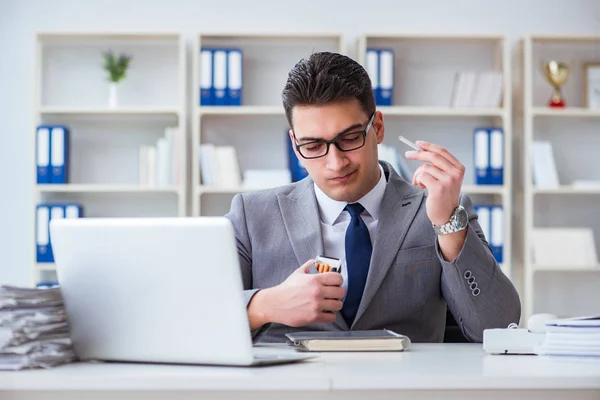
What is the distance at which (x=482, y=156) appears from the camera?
438cm

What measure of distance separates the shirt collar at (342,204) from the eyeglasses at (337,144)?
15 cm

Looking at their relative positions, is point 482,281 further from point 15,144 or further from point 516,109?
point 15,144

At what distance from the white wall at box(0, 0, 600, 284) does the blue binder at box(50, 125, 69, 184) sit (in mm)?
248

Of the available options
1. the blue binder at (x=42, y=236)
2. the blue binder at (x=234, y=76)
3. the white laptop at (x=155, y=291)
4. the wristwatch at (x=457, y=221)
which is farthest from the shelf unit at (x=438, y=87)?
the white laptop at (x=155, y=291)

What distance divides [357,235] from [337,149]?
8.2 inches

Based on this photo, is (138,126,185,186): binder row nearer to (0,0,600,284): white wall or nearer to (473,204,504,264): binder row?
(0,0,600,284): white wall

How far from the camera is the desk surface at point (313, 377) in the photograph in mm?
1180

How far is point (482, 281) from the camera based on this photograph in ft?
5.95

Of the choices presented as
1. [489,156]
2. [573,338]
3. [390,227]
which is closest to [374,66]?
[489,156]

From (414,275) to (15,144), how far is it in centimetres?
309

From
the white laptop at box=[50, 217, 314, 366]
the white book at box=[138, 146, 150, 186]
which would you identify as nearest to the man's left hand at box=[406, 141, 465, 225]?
the white laptop at box=[50, 217, 314, 366]

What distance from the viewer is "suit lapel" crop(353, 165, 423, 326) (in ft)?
6.46

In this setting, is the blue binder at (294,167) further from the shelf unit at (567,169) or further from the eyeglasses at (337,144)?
the eyeglasses at (337,144)
